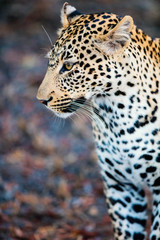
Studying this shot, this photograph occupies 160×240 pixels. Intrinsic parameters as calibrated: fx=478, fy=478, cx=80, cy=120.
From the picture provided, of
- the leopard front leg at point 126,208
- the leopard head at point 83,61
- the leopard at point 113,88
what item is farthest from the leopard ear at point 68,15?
the leopard front leg at point 126,208

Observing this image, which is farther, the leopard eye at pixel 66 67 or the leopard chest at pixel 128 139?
the leopard chest at pixel 128 139

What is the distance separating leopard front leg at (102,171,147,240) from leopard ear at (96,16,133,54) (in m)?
1.50

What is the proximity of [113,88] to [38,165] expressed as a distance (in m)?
4.47

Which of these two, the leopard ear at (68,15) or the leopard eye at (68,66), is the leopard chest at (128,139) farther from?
the leopard ear at (68,15)

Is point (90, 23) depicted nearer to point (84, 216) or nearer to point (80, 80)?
point (80, 80)

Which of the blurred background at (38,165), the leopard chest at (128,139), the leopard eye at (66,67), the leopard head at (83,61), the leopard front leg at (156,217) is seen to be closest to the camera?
the leopard head at (83,61)

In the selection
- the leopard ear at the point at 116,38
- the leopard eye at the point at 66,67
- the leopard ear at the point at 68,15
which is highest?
the leopard ear at the point at 68,15

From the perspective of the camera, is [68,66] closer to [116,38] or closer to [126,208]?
[116,38]

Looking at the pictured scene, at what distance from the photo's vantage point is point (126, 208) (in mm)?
5281

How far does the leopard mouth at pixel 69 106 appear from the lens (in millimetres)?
4336

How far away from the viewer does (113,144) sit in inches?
186

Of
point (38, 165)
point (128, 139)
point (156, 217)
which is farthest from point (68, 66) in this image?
point (38, 165)

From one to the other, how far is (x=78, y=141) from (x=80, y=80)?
5.29m

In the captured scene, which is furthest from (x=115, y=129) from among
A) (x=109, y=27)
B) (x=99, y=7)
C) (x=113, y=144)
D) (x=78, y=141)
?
(x=99, y=7)
